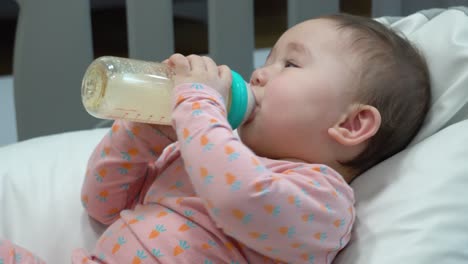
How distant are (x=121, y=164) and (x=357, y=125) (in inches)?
11.8

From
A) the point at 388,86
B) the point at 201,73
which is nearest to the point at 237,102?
the point at 201,73

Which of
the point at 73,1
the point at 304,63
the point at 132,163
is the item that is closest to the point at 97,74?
the point at 132,163

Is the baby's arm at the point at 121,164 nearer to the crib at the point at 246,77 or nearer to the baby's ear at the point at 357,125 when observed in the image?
the crib at the point at 246,77

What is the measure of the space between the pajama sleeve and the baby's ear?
0.07m

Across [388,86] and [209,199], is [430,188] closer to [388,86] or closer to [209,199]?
[388,86]

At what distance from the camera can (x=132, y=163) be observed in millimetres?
853

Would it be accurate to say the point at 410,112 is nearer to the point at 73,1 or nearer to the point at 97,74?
the point at 97,74

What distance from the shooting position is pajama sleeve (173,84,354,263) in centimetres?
66

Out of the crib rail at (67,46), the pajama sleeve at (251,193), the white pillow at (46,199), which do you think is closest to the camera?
the pajama sleeve at (251,193)

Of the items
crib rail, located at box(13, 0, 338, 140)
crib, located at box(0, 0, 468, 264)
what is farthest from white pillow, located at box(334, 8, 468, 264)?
crib rail, located at box(13, 0, 338, 140)

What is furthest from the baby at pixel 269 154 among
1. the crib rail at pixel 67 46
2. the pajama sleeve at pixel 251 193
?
the crib rail at pixel 67 46

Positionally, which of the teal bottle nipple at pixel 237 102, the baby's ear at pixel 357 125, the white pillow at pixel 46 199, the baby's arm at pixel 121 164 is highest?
the teal bottle nipple at pixel 237 102

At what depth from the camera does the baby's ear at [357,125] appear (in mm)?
770

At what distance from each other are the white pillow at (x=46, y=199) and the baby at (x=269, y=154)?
0.04 m
